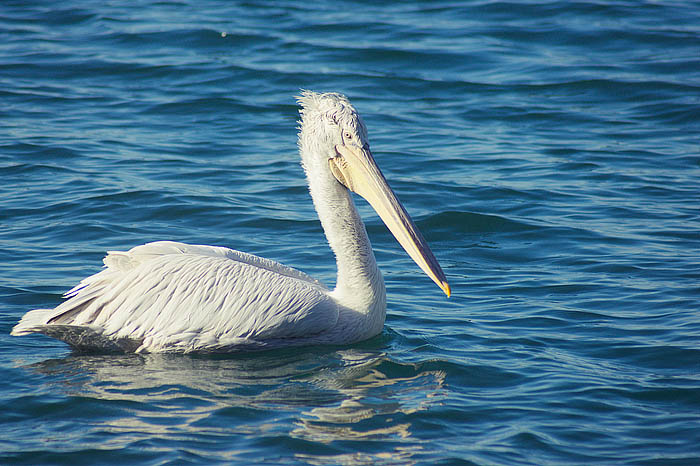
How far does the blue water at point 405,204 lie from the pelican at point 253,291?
0.14 meters

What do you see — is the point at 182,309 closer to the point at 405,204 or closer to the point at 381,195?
the point at 381,195

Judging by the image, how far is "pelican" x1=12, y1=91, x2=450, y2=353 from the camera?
15.5ft

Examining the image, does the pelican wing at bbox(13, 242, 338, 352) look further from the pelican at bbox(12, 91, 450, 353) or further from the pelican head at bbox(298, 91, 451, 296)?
the pelican head at bbox(298, 91, 451, 296)

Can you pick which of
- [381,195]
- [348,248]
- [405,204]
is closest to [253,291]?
[348,248]

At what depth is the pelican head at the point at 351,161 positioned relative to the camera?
4949 mm

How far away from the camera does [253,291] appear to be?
4750 mm

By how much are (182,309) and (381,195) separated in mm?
1194

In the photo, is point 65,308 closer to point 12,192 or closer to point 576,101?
point 12,192

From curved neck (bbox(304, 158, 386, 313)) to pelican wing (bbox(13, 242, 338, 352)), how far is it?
0.29 metres

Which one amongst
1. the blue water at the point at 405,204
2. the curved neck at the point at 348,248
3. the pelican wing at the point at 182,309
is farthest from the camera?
the curved neck at the point at 348,248

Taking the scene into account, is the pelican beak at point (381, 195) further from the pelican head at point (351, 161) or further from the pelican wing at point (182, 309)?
the pelican wing at point (182, 309)

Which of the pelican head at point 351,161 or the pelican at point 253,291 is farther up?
the pelican head at point 351,161

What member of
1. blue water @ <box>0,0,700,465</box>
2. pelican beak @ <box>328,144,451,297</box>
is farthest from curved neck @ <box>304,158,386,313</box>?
blue water @ <box>0,0,700,465</box>

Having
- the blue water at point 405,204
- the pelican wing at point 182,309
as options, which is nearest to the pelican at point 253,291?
the pelican wing at point 182,309
